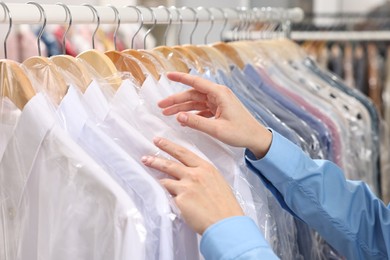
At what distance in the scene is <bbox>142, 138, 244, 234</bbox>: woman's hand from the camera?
31.3 inches

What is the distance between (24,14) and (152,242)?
1.16ft

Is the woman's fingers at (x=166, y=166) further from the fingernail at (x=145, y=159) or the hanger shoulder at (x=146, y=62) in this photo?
the hanger shoulder at (x=146, y=62)

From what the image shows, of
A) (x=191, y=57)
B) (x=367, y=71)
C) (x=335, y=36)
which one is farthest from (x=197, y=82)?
(x=367, y=71)

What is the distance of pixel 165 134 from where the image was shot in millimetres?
931

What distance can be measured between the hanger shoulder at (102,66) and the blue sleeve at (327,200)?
23 cm

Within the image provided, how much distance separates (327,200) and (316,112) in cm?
39

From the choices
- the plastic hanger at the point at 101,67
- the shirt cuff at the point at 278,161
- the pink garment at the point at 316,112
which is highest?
the plastic hanger at the point at 101,67

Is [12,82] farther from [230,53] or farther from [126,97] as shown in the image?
[230,53]

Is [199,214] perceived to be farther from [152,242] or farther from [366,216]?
[366,216]

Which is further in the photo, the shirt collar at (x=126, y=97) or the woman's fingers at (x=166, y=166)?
the shirt collar at (x=126, y=97)

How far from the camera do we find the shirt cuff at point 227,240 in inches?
31.0

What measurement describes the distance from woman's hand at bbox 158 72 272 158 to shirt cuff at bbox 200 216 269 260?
0.18 metres

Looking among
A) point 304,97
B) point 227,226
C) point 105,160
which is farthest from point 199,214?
point 304,97

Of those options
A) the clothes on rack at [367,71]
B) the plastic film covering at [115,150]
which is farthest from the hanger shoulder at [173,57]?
the clothes on rack at [367,71]
